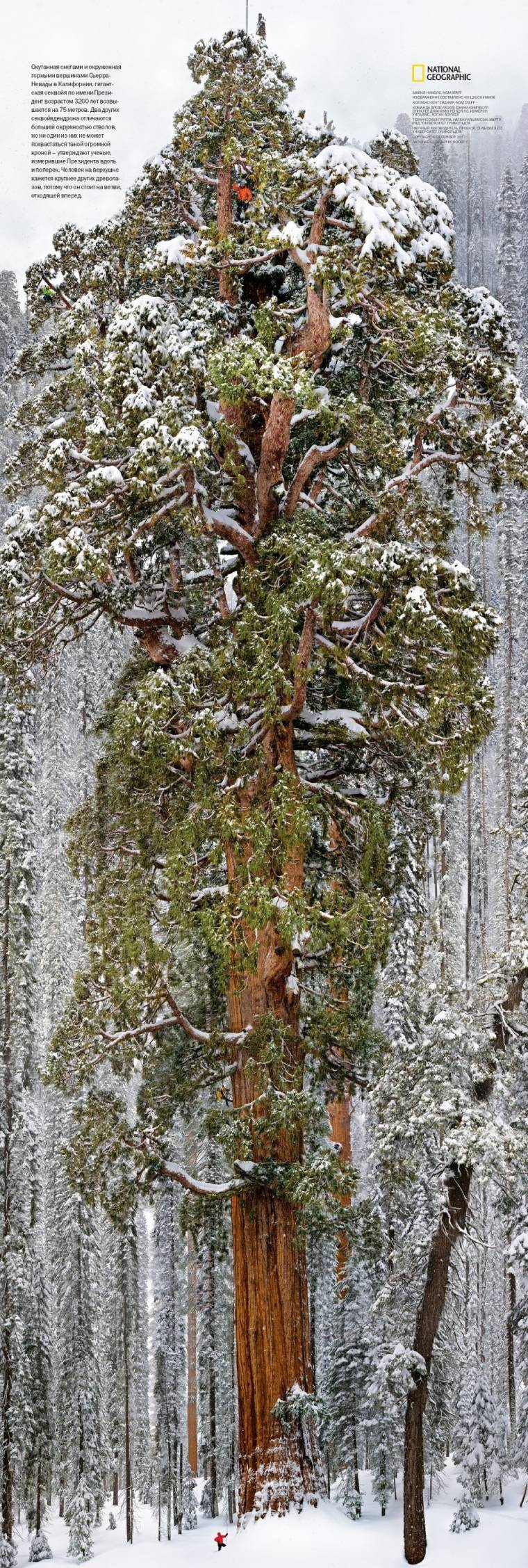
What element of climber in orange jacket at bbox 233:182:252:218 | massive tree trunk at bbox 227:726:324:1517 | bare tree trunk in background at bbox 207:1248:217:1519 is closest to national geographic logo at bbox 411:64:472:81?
climber in orange jacket at bbox 233:182:252:218

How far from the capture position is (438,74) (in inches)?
566

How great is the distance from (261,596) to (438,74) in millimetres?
8367

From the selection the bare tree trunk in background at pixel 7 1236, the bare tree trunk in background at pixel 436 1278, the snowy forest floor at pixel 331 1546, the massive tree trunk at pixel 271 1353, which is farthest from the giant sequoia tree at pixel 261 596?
the bare tree trunk in background at pixel 7 1236

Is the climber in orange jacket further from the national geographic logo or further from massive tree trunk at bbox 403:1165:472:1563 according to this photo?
massive tree trunk at bbox 403:1165:472:1563

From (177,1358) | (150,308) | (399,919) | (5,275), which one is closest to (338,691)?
(150,308)

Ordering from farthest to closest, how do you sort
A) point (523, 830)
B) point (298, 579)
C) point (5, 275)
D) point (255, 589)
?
point (5, 275)
point (523, 830)
point (255, 589)
point (298, 579)

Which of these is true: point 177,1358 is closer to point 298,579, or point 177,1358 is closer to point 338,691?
point 338,691

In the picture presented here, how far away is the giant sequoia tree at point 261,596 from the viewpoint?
867 centimetres

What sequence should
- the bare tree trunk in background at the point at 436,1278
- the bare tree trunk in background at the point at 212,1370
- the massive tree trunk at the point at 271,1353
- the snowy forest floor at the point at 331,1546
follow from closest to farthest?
Answer: the snowy forest floor at the point at 331,1546 → the massive tree trunk at the point at 271,1353 → the bare tree trunk in background at the point at 436,1278 → the bare tree trunk in background at the point at 212,1370

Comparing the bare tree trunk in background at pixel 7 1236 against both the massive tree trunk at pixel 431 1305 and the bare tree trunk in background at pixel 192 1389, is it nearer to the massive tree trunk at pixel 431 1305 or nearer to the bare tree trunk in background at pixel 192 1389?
the massive tree trunk at pixel 431 1305

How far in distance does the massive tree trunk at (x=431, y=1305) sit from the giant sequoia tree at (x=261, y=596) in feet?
3.45

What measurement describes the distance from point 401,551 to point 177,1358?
62.4 ft

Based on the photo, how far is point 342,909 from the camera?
29.6 feet

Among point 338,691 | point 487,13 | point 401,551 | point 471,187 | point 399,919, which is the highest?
point 471,187
